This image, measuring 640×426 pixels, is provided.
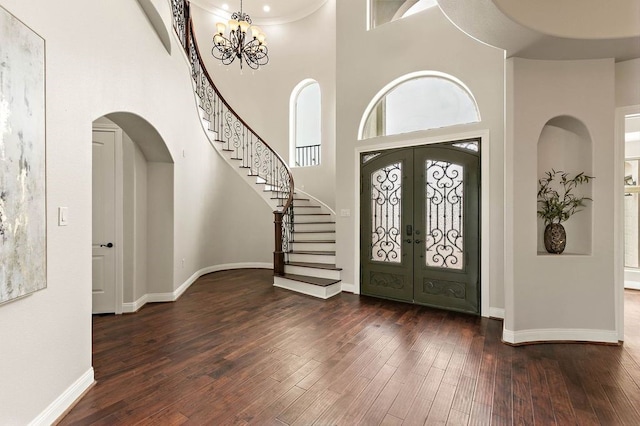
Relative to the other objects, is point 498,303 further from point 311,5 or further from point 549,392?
point 311,5

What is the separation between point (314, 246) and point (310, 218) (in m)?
1.30

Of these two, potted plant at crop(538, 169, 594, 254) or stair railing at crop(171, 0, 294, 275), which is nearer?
potted plant at crop(538, 169, 594, 254)

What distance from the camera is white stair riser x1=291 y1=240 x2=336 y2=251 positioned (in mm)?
5707

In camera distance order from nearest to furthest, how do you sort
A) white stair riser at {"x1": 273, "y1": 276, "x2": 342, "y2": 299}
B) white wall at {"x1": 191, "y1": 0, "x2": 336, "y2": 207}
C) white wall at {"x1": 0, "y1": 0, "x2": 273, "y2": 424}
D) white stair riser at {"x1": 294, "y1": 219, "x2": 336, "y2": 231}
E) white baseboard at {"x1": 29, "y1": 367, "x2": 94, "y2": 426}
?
white wall at {"x1": 0, "y1": 0, "x2": 273, "y2": 424} → white baseboard at {"x1": 29, "y1": 367, "x2": 94, "y2": 426} → white stair riser at {"x1": 273, "y1": 276, "x2": 342, "y2": 299} → white stair riser at {"x1": 294, "y1": 219, "x2": 336, "y2": 231} → white wall at {"x1": 191, "y1": 0, "x2": 336, "y2": 207}

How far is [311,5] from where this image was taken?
803cm

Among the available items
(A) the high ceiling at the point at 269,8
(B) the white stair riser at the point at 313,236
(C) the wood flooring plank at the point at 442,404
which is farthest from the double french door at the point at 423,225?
(A) the high ceiling at the point at 269,8

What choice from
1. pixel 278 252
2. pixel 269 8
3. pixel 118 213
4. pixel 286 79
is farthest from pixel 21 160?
pixel 269 8

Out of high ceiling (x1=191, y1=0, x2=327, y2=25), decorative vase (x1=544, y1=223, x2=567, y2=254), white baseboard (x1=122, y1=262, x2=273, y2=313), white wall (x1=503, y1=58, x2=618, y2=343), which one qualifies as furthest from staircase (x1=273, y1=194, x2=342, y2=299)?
high ceiling (x1=191, y1=0, x2=327, y2=25)

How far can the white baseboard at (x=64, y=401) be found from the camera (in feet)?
6.09

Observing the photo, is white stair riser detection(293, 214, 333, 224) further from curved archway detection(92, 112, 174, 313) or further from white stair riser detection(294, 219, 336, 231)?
curved archway detection(92, 112, 174, 313)

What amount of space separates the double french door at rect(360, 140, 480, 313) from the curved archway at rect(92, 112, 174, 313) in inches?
124

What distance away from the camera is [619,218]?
123 inches

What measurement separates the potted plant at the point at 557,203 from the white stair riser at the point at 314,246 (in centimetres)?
329

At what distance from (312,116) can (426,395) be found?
24.3ft
